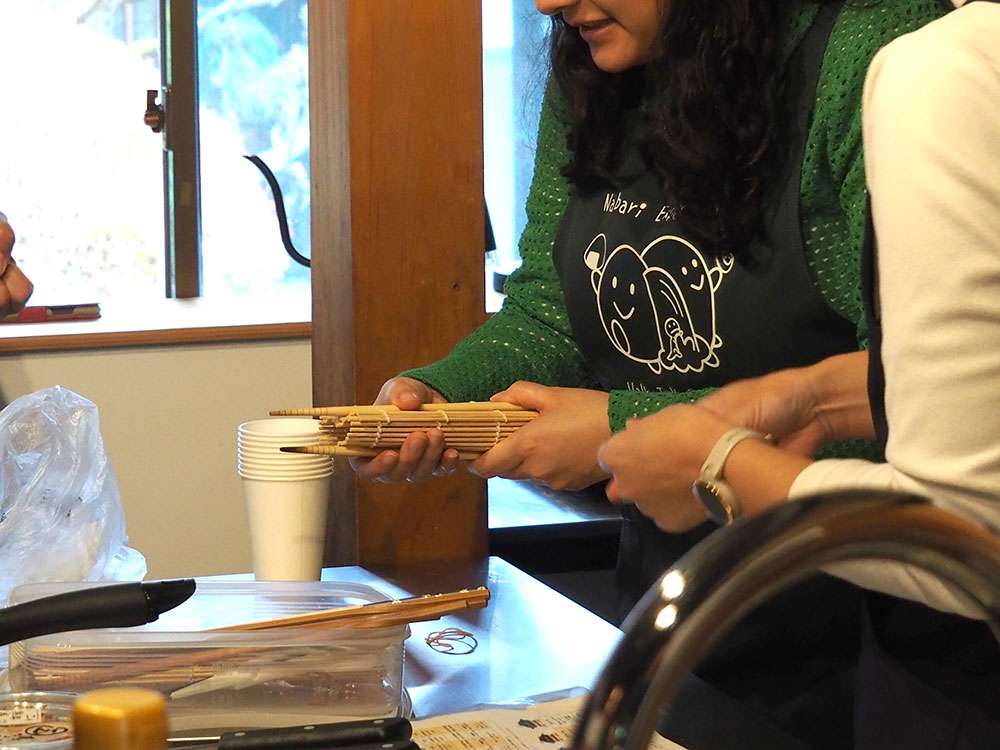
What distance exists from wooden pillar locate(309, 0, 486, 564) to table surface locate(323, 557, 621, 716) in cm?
16

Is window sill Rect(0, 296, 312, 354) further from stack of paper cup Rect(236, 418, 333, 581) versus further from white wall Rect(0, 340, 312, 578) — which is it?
stack of paper cup Rect(236, 418, 333, 581)

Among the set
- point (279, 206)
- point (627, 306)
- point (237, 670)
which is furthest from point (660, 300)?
point (279, 206)

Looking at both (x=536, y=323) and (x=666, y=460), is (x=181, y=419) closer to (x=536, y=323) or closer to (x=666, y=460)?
(x=536, y=323)

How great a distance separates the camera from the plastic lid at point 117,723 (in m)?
0.50

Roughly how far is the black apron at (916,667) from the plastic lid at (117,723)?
2.04ft

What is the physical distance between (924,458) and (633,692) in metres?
0.52

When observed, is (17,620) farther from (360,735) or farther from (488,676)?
(488,676)

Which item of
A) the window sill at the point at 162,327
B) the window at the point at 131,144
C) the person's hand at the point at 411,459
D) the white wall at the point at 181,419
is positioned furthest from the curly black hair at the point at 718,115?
the window at the point at 131,144

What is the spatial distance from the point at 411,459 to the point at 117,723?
0.93 m

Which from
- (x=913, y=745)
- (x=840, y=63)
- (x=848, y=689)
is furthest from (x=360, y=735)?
(x=840, y=63)

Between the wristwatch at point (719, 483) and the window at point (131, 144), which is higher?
the window at point (131, 144)

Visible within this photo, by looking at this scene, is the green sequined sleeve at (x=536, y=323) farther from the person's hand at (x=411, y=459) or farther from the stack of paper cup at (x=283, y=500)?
the stack of paper cup at (x=283, y=500)

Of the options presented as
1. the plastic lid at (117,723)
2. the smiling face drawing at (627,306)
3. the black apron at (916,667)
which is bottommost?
the black apron at (916,667)

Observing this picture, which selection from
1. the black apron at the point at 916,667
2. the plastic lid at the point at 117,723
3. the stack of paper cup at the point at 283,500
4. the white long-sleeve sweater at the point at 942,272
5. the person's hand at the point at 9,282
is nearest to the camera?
the plastic lid at the point at 117,723
